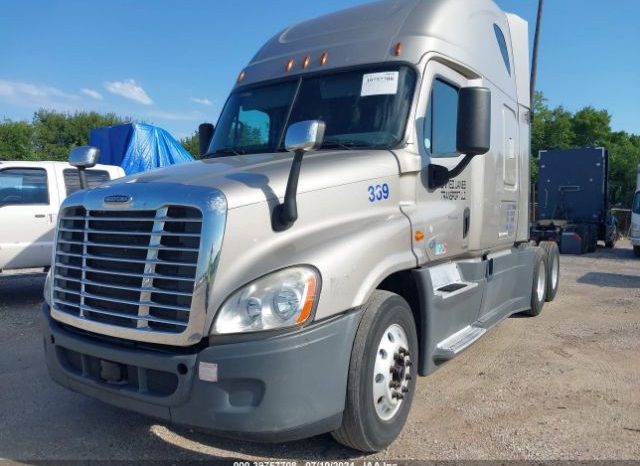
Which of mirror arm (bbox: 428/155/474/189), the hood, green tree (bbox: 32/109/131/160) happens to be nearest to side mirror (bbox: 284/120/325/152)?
the hood

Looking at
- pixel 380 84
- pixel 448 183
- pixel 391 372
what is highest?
pixel 380 84

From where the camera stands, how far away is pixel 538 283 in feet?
24.8

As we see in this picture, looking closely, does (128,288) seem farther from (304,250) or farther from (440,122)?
(440,122)

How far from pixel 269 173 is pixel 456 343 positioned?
2119 millimetres

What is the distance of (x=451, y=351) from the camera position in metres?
4.13

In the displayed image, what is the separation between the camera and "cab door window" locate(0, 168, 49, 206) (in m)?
8.48

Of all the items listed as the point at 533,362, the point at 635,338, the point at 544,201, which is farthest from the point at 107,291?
the point at 544,201

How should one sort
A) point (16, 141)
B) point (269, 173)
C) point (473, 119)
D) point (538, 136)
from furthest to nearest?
1. point (538, 136)
2. point (16, 141)
3. point (473, 119)
4. point (269, 173)

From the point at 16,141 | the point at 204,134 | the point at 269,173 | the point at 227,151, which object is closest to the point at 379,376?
the point at 269,173

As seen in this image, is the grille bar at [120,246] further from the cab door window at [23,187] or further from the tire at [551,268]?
the tire at [551,268]

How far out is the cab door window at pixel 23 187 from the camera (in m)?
8.48

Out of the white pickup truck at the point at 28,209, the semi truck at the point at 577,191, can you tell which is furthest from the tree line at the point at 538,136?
the white pickup truck at the point at 28,209

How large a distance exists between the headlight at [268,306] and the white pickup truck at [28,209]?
6.29m

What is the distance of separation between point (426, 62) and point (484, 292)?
227 cm
